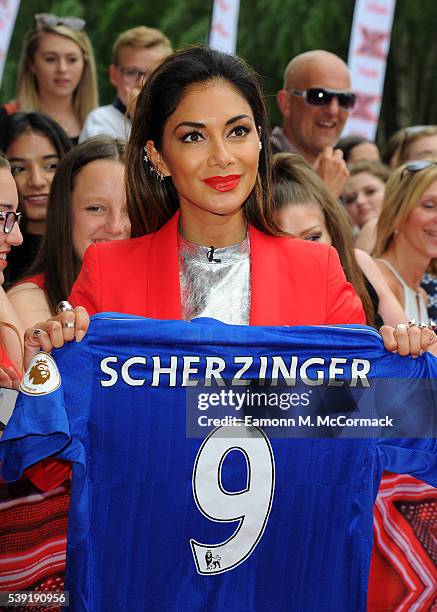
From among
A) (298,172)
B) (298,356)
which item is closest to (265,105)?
(298,356)

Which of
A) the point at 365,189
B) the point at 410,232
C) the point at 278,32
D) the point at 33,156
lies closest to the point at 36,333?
the point at 33,156

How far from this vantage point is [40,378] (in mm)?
2926

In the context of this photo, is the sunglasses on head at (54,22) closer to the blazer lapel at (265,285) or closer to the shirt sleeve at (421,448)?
the blazer lapel at (265,285)

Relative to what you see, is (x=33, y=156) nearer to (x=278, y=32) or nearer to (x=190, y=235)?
(x=190, y=235)

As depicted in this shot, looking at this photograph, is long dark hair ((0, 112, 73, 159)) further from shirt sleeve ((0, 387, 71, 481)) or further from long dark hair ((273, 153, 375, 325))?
shirt sleeve ((0, 387, 71, 481))

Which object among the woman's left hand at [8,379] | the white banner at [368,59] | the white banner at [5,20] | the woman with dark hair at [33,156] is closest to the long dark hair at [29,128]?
the woman with dark hair at [33,156]

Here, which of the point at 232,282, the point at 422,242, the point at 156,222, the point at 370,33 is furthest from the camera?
the point at 370,33

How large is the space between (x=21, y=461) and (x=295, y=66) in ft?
14.3

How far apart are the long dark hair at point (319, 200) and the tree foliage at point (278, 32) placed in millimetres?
11558

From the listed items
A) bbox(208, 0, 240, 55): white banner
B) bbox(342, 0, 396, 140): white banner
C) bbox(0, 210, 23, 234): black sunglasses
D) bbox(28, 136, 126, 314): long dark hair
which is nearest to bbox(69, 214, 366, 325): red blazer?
bbox(0, 210, 23, 234): black sunglasses

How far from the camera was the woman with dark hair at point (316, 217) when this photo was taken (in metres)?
4.71

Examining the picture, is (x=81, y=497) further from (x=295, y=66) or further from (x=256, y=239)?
(x=295, y=66)

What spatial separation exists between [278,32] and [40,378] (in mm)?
14701

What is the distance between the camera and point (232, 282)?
11.1 feet
